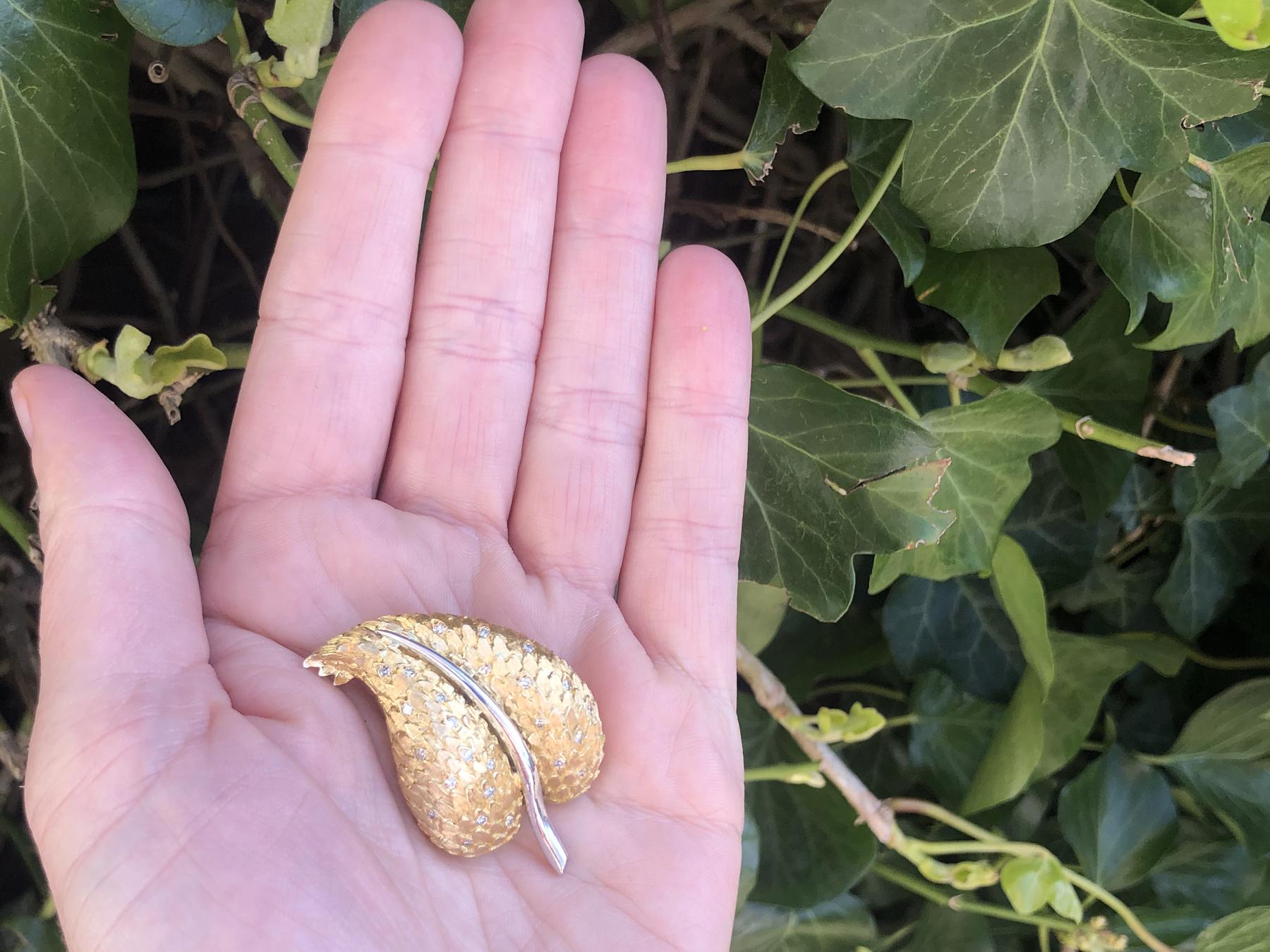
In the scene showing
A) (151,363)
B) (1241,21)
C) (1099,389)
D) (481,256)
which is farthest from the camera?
(1099,389)

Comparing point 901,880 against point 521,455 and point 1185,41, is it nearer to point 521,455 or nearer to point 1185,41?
point 521,455

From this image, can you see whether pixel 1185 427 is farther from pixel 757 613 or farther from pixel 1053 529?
pixel 757 613

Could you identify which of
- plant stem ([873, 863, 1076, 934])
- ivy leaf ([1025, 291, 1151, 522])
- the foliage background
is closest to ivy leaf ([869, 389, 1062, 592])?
the foliage background

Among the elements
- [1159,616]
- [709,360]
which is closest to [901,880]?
[1159,616]

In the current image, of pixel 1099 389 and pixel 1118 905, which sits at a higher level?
pixel 1099 389

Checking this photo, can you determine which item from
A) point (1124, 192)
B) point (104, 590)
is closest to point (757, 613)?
point (1124, 192)

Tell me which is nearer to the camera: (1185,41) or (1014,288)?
(1185,41)
